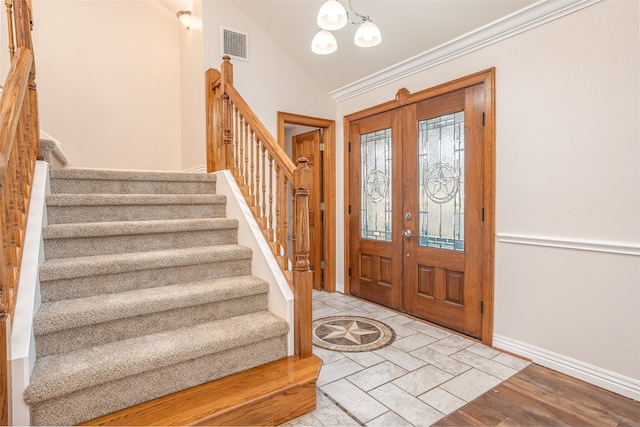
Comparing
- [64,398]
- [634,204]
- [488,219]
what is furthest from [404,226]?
[64,398]

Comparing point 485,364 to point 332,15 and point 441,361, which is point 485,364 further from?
point 332,15

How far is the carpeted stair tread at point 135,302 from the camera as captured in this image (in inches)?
64.7

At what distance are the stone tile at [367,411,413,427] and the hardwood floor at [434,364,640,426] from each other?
0.19 metres

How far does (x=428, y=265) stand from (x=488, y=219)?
2.49ft

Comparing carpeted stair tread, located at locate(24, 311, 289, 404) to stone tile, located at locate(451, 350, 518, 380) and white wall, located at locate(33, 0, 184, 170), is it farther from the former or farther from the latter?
white wall, located at locate(33, 0, 184, 170)

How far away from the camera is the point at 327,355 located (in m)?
2.71

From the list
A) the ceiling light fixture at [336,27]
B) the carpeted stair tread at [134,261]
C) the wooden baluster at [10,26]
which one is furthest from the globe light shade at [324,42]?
the wooden baluster at [10,26]

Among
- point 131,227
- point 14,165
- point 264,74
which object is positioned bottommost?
point 131,227

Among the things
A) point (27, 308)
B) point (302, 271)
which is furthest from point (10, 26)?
point (302, 271)

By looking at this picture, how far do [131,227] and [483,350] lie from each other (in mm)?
2759

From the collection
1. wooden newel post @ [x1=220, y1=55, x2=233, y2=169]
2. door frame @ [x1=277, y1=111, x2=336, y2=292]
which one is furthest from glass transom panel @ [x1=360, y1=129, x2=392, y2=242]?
wooden newel post @ [x1=220, y1=55, x2=233, y2=169]

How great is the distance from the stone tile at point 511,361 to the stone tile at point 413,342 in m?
0.51

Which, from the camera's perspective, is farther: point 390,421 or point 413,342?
point 413,342

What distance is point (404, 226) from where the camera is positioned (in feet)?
11.7
